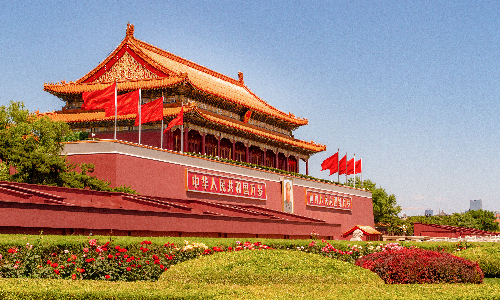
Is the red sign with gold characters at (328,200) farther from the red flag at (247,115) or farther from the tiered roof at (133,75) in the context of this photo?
the tiered roof at (133,75)

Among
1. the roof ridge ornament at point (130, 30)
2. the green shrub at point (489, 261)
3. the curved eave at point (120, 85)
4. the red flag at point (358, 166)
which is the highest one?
the roof ridge ornament at point (130, 30)

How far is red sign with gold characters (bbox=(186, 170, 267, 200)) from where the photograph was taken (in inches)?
1336

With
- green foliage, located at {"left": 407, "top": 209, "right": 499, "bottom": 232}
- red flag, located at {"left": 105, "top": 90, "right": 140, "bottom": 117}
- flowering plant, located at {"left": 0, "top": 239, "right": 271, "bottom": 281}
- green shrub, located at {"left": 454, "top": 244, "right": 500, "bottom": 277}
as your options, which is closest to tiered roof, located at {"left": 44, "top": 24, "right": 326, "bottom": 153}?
red flag, located at {"left": 105, "top": 90, "right": 140, "bottom": 117}

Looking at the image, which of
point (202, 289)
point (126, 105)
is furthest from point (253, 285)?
point (126, 105)

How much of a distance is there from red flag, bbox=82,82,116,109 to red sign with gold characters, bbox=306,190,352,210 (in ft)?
62.9

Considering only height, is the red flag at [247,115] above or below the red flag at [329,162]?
above

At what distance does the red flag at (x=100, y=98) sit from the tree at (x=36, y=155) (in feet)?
13.2

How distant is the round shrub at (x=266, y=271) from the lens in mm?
12828

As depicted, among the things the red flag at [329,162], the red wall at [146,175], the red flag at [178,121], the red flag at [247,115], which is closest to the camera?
the red wall at [146,175]

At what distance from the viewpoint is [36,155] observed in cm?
2642

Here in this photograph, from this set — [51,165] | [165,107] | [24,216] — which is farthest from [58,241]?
[165,107]

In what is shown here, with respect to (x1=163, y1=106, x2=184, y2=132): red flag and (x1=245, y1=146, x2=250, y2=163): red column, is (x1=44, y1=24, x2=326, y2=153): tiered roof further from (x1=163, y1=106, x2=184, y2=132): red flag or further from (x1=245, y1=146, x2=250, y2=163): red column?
(x1=245, y1=146, x2=250, y2=163): red column

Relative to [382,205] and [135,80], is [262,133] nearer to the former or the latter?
[135,80]

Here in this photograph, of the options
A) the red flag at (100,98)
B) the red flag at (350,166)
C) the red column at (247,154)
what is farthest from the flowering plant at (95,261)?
the red flag at (350,166)
